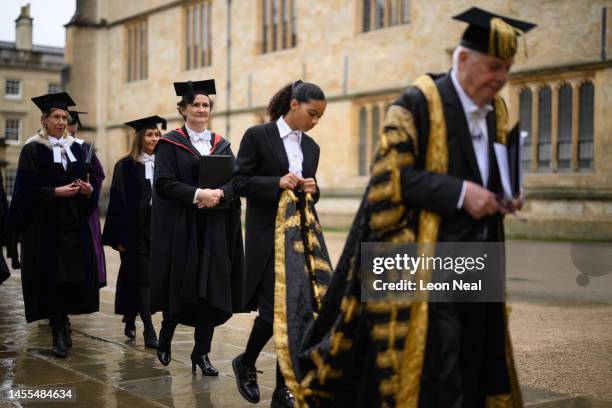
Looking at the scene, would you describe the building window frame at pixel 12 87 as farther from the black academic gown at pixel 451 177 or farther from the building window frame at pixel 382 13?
the black academic gown at pixel 451 177

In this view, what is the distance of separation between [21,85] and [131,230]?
4954 cm

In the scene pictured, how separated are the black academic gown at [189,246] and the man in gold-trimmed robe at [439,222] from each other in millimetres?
2441

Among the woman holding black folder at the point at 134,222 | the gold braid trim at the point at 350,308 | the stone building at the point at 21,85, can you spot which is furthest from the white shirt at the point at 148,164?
the stone building at the point at 21,85

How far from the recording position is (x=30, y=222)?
657 centimetres

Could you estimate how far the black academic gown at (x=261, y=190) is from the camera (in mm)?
4488

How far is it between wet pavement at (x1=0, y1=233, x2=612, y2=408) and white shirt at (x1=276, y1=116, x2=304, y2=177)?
4.46 feet

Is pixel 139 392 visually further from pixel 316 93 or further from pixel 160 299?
pixel 316 93

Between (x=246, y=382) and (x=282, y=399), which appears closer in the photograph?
(x=282, y=399)

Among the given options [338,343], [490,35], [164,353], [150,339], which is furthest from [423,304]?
[150,339]

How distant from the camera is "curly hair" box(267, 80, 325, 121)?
453 centimetres

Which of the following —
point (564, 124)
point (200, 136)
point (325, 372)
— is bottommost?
point (325, 372)

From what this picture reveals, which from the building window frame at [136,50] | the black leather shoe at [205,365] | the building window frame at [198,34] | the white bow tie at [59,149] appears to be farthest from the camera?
the building window frame at [136,50]

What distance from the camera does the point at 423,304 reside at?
300 centimetres

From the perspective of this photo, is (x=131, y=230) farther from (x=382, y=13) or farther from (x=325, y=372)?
(x=382, y=13)
